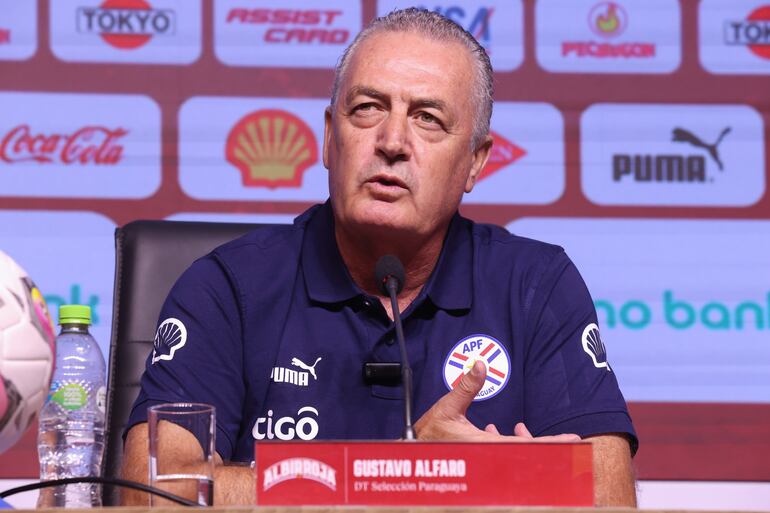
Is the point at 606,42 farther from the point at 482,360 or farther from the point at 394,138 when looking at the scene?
the point at 482,360

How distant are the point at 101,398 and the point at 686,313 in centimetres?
129

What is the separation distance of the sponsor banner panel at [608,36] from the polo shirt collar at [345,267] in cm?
87

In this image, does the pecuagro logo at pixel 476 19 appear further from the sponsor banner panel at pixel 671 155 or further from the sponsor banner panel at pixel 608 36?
the sponsor banner panel at pixel 671 155

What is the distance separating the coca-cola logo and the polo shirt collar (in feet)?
2.62

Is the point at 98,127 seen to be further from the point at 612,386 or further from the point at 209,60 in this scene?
the point at 612,386

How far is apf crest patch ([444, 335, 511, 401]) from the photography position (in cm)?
166

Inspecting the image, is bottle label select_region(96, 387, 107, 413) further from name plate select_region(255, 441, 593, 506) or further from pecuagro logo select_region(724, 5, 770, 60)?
pecuagro logo select_region(724, 5, 770, 60)

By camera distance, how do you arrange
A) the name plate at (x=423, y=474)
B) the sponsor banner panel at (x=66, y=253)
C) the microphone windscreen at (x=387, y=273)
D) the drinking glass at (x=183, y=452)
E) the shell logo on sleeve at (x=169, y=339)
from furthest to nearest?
the sponsor banner panel at (x=66, y=253)
the shell logo on sleeve at (x=169, y=339)
the microphone windscreen at (x=387, y=273)
the drinking glass at (x=183, y=452)
the name plate at (x=423, y=474)

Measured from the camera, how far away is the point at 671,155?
261 centimetres

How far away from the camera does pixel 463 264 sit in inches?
71.7

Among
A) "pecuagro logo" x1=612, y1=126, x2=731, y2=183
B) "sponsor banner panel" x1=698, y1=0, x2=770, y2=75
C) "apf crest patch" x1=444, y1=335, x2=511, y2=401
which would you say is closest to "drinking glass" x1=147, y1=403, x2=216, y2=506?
"apf crest patch" x1=444, y1=335, x2=511, y2=401

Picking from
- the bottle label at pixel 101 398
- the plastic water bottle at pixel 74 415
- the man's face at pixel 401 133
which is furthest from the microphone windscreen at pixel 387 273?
the plastic water bottle at pixel 74 415

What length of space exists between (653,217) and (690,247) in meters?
0.11

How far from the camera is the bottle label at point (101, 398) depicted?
1982 millimetres
